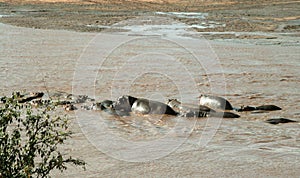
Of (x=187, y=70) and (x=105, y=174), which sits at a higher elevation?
(x=187, y=70)

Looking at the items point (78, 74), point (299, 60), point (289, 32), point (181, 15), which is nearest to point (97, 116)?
point (78, 74)

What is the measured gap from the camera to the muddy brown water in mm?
8775

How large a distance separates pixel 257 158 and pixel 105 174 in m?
2.42

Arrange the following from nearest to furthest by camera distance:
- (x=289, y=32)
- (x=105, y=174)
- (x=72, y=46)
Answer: (x=105, y=174) < (x=72, y=46) < (x=289, y=32)

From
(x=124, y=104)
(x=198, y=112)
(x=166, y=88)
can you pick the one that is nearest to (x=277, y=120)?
(x=198, y=112)

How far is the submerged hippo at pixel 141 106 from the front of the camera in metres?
12.0

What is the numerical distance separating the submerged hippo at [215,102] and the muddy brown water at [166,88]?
59cm

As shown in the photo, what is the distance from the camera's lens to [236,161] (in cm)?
879

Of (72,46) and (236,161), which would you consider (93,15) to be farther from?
(236,161)

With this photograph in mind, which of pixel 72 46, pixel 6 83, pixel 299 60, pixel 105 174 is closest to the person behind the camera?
pixel 105 174

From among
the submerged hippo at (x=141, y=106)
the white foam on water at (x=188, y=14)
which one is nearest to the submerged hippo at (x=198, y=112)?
the submerged hippo at (x=141, y=106)

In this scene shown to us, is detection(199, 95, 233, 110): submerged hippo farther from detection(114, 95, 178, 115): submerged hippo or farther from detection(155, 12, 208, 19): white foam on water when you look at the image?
detection(155, 12, 208, 19): white foam on water

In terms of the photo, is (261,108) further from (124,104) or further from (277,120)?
(124,104)

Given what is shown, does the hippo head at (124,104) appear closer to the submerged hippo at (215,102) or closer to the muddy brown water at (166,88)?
the muddy brown water at (166,88)
